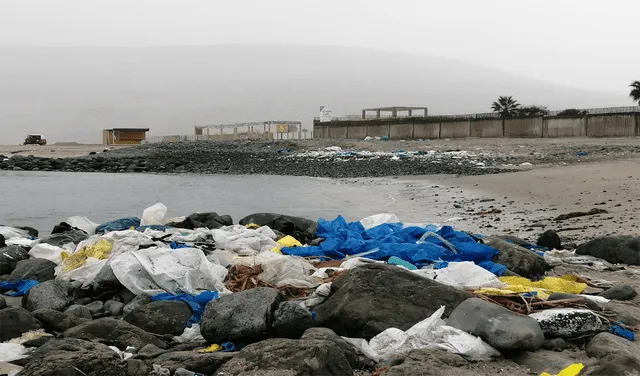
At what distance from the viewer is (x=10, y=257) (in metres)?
→ 7.48

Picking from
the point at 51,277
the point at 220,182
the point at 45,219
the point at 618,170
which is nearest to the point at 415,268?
the point at 51,277

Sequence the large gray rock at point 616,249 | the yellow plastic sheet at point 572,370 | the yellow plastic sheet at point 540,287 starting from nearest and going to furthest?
the yellow plastic sheet at point 572,370
the yellow plastic sheet at point 540,287
the large gray rock at point 616,249

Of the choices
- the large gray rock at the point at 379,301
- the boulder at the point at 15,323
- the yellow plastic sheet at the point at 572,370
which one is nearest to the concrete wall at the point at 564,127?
the large gray rock at the point at 379,301

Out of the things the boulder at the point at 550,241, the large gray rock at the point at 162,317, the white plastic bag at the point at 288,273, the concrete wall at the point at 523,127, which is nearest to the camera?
the large gray rock at the point at 162,317

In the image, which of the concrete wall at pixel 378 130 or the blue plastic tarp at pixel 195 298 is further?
the concrete wall at pixel 378 130

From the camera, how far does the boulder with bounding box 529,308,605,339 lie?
14.9ft

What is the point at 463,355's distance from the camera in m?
4.17

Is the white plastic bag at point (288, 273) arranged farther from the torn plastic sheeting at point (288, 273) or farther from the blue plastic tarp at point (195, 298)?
the blue plastic tarp at point (195, 298)

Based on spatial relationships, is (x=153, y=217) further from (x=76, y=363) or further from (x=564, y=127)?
(x=564, y=127)

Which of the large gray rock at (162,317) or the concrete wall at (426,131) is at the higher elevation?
the concrete wall at (426,131)

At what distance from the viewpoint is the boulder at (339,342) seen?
162 inches

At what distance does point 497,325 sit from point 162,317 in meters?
2.55

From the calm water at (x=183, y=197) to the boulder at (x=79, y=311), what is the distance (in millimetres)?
8025

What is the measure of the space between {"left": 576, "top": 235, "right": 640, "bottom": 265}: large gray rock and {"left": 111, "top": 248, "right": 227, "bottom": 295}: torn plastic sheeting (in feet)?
14.2
